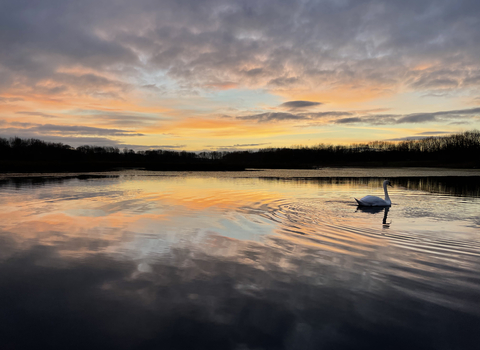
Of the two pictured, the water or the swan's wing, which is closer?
the water

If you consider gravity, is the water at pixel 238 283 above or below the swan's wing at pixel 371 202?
below

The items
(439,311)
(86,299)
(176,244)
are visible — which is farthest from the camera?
(176,244)

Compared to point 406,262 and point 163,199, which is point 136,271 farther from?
point 163,199

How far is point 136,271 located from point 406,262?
17.4 feet

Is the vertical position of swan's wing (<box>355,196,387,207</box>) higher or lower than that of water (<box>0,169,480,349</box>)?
higher

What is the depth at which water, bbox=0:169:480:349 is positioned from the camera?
4035 millimetres

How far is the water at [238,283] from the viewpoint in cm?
404

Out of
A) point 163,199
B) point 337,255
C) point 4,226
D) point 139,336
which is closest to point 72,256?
point 139,336

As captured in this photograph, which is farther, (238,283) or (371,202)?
(371,202)

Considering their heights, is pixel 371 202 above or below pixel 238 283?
above

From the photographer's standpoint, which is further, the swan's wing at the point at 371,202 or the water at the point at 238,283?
the swan's wing at the point at 371,202

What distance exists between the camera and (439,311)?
4.54 meters

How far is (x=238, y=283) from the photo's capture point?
5.51 meters

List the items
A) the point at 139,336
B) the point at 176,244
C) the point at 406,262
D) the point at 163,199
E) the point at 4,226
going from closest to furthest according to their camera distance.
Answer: the point at 139,336 < the point at 406,262 < the point at 176,244 < the point at 4,226 < the point at 163,199
